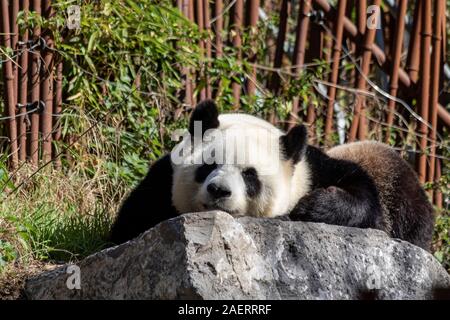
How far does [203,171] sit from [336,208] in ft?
3.28

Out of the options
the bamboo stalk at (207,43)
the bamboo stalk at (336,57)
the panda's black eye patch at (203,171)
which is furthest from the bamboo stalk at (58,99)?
the bamboo stalk at (336,57)

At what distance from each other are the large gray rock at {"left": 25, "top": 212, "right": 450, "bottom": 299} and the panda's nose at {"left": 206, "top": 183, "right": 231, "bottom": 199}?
1.81ft

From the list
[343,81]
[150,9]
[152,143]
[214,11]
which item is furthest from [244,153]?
[343,81]

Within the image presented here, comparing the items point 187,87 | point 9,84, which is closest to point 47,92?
point 9,84

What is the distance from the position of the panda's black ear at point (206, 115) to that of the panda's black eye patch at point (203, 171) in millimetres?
326

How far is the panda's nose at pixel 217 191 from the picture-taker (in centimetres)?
554

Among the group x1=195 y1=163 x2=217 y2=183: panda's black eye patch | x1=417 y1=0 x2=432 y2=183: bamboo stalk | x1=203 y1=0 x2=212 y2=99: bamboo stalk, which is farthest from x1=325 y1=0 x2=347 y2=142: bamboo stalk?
x1=195 y1=163 x2=217 y2=183: panda's black eye patch

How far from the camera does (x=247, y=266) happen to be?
4.74m

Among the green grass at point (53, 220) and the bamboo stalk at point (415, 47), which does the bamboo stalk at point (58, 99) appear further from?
the bamboo stalk at point (415, 47)

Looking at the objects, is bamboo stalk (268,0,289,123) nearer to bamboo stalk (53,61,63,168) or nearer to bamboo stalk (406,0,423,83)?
bamboo stalk (406,0,423,83)

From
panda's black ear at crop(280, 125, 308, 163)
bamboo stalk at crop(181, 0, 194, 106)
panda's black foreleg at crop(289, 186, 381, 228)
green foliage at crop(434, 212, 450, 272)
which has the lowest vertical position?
green foliage at crop(434, 212, 450, 272)

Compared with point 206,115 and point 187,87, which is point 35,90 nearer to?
point 187,87

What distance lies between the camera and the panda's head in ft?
18.6

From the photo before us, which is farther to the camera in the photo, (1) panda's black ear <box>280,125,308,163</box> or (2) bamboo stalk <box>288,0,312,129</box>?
(2) bamboo stalk <box>288,0,312,129</box>
